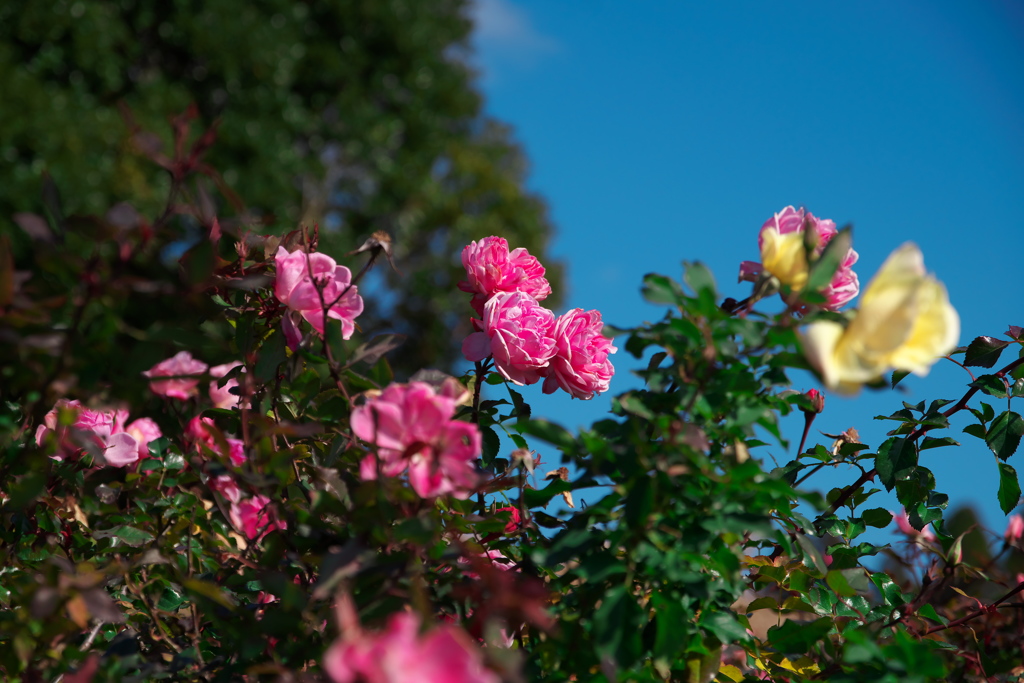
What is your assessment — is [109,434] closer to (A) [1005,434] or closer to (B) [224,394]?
(B) [224,394]

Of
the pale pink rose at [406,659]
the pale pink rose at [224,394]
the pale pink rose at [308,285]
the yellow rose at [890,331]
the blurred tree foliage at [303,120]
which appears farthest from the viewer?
the blurred tree foliage at [303,120]

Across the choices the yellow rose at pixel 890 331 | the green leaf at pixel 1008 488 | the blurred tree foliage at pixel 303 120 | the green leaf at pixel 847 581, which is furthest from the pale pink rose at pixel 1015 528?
the blurred tree foliage at pixel 303 120

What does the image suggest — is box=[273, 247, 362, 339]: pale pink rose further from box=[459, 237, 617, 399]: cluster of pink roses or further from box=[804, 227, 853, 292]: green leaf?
box=[804, 227, 853, 292]: green leaf

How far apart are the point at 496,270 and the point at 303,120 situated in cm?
838

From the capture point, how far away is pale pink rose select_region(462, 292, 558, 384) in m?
0.89

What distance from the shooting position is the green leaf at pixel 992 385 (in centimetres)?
95

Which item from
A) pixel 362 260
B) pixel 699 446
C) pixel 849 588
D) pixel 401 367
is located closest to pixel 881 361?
pixel 699 446

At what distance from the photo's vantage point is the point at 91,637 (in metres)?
0.77

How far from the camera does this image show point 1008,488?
967 millimetres

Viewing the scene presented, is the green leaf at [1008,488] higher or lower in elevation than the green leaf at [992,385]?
lower

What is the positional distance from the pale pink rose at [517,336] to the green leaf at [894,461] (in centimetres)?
40

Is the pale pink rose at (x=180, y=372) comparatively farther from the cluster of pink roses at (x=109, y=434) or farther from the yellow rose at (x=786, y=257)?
the yellow rose at (x=786, y=257)

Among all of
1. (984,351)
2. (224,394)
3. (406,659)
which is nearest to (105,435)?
(224,394)

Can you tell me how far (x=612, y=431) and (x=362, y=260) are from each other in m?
0.40
